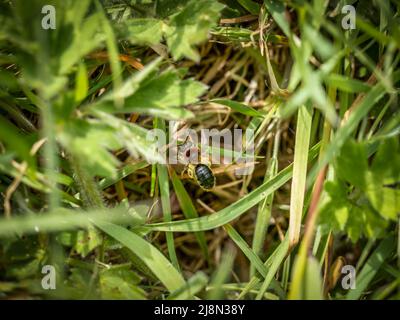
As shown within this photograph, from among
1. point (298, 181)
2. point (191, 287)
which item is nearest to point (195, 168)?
point (298, 181)

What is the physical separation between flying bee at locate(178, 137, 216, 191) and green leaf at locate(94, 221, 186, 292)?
1.11 ft

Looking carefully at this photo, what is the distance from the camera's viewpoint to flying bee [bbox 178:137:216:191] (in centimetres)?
160

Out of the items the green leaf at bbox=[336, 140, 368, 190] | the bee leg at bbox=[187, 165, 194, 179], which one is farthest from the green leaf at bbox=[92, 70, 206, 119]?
the bee leg at bbox=[187, 165, 194, 179]

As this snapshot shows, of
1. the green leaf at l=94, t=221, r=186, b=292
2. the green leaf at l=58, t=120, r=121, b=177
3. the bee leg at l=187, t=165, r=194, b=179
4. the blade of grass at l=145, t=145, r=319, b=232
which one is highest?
the bee leg at l=187, t=165, r=194, b=179

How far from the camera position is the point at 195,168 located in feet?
5.32

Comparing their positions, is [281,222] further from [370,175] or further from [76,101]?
[76,101]

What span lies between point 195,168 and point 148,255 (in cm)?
39

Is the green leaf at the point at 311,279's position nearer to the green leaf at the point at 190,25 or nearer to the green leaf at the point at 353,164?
the green leaf at the point at 353,164

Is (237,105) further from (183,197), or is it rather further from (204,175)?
(183,197)

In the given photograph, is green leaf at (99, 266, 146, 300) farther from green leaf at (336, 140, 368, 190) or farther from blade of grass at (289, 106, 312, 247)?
green leaf at (336, 140, 368, 190)

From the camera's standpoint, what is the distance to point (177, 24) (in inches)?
51.3
